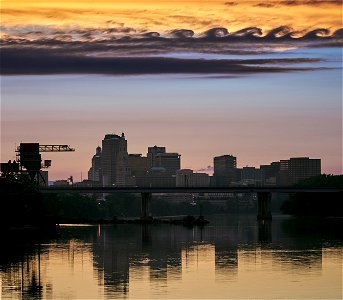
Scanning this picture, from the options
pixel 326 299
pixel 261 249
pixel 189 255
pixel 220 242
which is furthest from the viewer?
pixel 220 242

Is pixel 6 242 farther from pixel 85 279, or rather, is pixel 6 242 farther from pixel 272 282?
pixel 272 282

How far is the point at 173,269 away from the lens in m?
121

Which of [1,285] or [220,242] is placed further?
[220,242]

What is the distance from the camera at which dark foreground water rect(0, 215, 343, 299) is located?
98438 mm

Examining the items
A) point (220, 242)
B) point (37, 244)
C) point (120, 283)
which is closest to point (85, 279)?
point (120, 283)

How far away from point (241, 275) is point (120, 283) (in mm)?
13545

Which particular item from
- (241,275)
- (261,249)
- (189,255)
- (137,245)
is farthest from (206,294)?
(137,245)

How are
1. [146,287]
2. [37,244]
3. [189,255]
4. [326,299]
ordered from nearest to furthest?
[326,299]
[146,287]
[189,255]
[37,244]

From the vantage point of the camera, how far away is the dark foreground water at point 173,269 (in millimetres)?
98438

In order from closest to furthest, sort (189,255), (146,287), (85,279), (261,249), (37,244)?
(146,287) < (85,279) < (189,255) < (261,249) < (37,244)

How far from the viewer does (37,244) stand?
6437 inches

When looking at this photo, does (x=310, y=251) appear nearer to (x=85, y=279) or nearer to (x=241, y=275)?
(x=241, y=275)

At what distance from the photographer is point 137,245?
164500 millimetres

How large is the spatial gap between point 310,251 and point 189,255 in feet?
50.5
